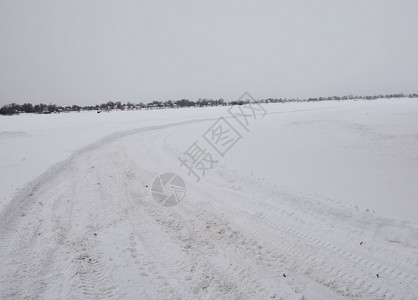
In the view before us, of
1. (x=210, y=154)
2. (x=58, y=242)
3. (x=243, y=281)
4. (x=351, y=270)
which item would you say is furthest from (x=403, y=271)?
(x=210, y=154)

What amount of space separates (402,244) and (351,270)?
1.35 meters

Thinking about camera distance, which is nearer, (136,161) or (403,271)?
(403,271)

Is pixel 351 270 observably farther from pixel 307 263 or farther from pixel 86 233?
pixel 86 233

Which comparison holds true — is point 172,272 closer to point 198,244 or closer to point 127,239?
point 198,244

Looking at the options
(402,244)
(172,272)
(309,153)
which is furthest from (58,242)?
(309,153)

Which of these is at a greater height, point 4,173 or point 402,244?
point 4,173

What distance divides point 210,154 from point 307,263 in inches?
328

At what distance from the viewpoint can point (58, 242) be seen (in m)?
4.45

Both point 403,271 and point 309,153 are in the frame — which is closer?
point 403,271

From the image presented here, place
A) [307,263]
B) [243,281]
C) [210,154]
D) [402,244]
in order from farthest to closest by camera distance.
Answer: [210,154], [402,244], [307,263], [243,281]

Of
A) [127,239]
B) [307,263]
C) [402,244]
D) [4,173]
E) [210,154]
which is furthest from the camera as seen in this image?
[210,154]

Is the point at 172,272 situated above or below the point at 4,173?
below

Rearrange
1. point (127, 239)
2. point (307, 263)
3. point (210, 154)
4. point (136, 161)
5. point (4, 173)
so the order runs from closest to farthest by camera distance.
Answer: point (307, 263) < point (127, 239) < point (4, 173) < point (136, 161) < point (210, 154)

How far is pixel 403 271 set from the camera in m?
3.64
